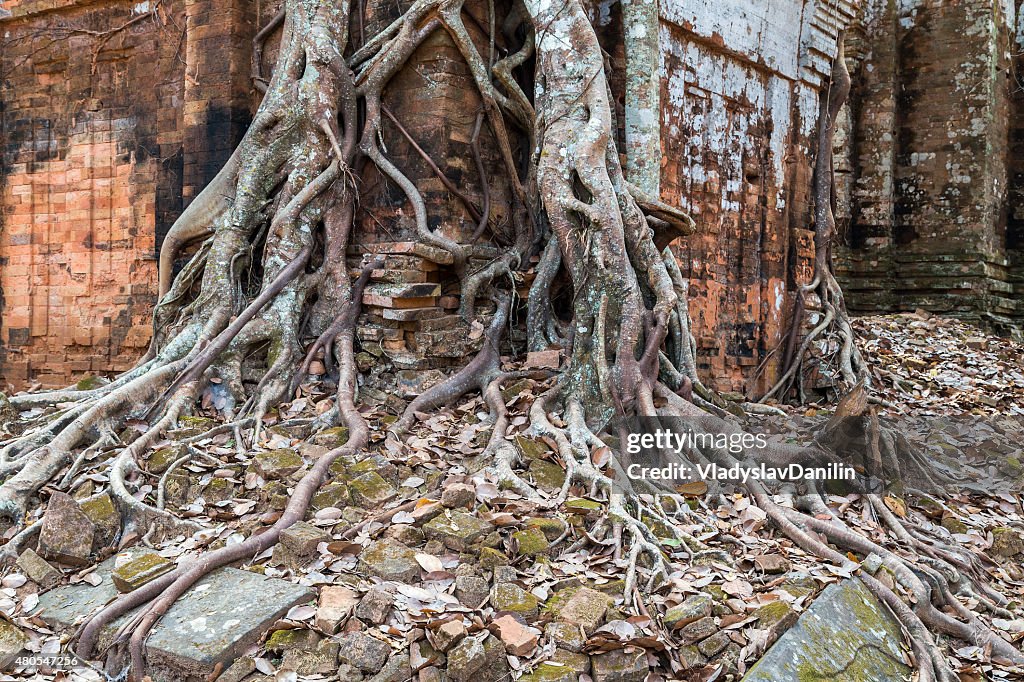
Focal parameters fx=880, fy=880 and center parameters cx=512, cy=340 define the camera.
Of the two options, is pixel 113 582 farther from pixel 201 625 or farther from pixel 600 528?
pixel 600 528

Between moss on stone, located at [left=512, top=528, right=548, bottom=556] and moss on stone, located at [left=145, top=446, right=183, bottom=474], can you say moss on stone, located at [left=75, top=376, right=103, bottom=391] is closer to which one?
moss on stone, located at [left=145, top=446, right=183, bottom=474]

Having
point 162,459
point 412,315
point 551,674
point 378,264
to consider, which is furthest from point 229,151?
point 551,674

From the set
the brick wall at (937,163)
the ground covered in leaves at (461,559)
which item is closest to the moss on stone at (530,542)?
the ground covered in leaves at (461,559)

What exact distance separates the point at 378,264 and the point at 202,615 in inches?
121

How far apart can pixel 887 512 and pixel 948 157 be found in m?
9.17

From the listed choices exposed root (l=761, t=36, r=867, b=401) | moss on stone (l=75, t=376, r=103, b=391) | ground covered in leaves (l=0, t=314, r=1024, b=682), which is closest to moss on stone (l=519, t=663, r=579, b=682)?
ground covered in leaves (l=0, t=314, r=1024, b=682)

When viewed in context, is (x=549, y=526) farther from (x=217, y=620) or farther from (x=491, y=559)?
(x=217, y=620)

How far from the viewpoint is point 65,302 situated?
27.1 feet

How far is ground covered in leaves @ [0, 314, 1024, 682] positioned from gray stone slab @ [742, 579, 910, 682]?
86mm

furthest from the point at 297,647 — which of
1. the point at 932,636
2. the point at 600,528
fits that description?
the point at 932,636

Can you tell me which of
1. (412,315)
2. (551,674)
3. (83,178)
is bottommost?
(551,674)

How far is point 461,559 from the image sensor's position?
3775mm

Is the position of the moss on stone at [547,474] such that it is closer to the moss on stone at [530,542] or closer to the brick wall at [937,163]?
the moss on stone at [530,542]

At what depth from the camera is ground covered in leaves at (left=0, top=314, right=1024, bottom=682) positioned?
3273 mm
